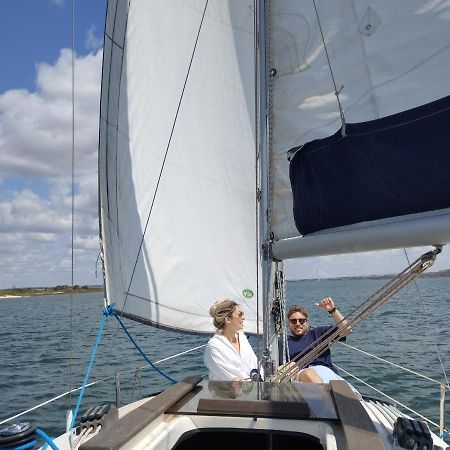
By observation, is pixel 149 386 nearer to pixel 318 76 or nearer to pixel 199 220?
pixel 199 220

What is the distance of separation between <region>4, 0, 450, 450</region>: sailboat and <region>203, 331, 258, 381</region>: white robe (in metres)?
0.36

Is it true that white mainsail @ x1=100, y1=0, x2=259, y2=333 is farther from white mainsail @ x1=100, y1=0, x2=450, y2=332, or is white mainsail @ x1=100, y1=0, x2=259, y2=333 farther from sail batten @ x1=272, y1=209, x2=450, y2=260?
sail batten @ x1=272, y1=209, x2=450, y2=260

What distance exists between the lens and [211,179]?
17.3 ft

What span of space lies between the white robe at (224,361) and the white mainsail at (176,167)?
3.78 feet

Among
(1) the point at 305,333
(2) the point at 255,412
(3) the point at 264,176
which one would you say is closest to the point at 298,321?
(1) the point at 305,333

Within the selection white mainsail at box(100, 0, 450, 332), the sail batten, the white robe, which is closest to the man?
white mainsail at box(100, 0, 450, 332)

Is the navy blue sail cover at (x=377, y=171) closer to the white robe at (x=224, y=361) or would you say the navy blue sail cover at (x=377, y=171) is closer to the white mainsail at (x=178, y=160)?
the white robe at (x=224, y=361)

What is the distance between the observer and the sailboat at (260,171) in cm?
→ 257

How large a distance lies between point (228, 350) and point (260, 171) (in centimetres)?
156

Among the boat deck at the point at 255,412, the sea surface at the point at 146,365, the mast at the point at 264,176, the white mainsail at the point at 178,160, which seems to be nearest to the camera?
the boat deck at the point at 255,412

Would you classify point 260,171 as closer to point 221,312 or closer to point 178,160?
point 221,312

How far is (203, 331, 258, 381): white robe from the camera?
3.93 metres

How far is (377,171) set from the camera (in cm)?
270

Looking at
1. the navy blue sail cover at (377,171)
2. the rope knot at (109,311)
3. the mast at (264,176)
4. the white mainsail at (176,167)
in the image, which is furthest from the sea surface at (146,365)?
the navy blue sail cover at (377,171)
